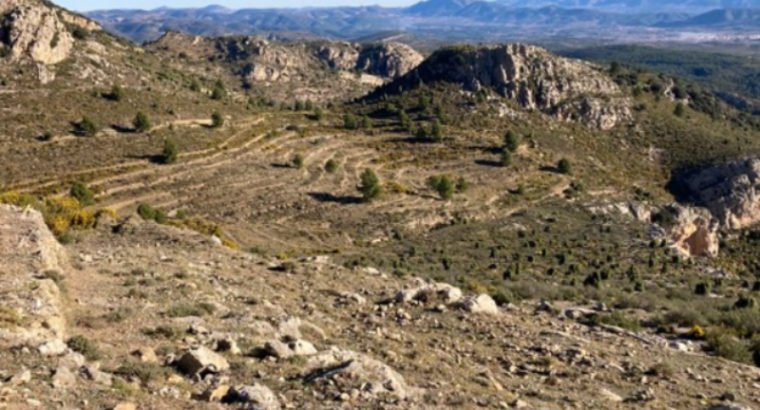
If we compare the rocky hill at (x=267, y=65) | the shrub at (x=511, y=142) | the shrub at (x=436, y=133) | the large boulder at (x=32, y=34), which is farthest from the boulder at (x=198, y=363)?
the rocky hill at (x=267, y=65)

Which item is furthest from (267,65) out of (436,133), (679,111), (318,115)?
(436,133)

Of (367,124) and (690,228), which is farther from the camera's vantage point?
(367,124)

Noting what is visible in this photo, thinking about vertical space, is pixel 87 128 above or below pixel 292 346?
below

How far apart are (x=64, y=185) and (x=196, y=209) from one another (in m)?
9.53

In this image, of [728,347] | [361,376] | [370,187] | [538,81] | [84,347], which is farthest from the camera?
[538,81]

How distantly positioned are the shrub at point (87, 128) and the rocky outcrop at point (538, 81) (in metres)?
48.6

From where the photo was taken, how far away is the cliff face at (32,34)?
2753 inches

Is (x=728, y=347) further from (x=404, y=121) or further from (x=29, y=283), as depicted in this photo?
(x=404, y=121)

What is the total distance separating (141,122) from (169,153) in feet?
20.5

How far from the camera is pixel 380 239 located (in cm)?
5316

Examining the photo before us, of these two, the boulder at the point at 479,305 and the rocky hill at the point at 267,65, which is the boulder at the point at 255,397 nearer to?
the boulder at the point at 479,305

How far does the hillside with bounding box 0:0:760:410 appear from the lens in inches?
541

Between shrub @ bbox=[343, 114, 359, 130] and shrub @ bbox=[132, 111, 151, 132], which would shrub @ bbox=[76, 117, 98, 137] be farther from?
shrub @ bbox=[343, 114, 359, 130]

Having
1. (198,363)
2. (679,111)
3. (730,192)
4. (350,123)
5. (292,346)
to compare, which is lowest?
(730,192)
